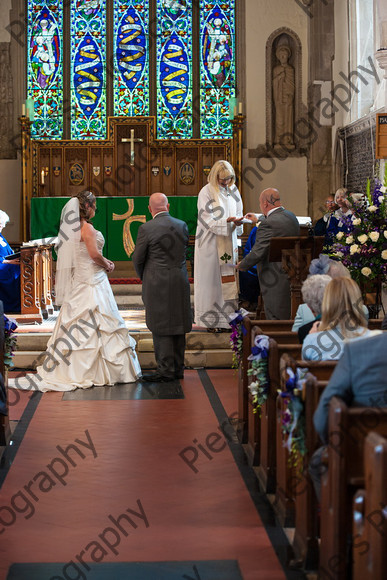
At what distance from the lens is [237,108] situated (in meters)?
14.6

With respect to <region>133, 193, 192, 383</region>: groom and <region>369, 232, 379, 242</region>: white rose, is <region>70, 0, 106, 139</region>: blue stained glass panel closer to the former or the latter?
<region>133, 193, 192, 383</region>: groom

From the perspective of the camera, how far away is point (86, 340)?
802 centimetres

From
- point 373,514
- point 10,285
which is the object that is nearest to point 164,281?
→ point 10,285

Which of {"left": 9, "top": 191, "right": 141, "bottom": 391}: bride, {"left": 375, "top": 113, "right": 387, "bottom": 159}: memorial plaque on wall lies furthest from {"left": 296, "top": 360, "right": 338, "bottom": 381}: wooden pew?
{"left": 375, "top": 113, "right": 387, "bottom": 159}: memorial plaque on wall

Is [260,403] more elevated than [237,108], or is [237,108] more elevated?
[237,108]

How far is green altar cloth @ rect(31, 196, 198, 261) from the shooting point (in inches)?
531

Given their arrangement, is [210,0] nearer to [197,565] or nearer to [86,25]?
[86,25]

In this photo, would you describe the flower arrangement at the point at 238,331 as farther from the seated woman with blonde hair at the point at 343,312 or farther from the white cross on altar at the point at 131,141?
the white cross on altar at the point at 131,141

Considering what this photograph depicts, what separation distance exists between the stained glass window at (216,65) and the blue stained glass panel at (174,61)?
0.25 metres

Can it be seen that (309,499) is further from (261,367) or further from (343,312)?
(261,367)

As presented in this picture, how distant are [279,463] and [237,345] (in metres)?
1.72

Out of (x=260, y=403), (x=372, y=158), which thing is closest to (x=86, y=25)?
(x=372, y=158)

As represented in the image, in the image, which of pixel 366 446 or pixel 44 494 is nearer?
pixel 366 446

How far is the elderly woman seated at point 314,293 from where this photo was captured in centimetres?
503
